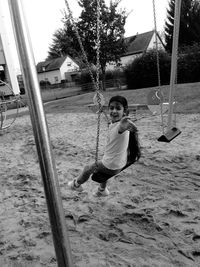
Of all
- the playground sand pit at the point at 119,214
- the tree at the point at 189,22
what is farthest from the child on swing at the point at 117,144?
the tree at the point at 189,22

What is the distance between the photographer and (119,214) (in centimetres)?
267

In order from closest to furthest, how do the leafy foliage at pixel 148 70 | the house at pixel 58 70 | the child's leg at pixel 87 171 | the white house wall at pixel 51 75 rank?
the child's leg at pixel 87 171
the leafy foliage at pixel 148 70
the house at pixel 58 70
the white house wall at pixel 51 75

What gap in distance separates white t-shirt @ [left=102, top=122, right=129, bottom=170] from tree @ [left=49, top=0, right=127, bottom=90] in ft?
Answer: 47.4

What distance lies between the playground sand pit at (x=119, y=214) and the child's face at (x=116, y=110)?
0.93 meters

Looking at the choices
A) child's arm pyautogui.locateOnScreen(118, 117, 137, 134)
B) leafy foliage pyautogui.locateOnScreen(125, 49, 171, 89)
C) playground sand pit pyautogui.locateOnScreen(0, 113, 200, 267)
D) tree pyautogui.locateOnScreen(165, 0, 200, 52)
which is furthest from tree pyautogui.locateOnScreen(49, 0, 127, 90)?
child's arm pyautogui.locateOnScreen(118, 117, 137, 134)

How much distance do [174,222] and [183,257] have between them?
467 mm

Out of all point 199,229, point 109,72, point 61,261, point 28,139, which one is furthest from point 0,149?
point 109,72

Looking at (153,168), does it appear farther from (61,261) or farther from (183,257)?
(61,261)

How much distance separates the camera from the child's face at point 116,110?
2447mm

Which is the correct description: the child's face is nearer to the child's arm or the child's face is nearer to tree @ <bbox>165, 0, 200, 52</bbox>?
the child's arm

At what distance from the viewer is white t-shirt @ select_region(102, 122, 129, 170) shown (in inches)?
98.7

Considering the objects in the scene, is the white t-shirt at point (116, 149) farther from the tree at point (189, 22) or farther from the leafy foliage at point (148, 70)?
the tree at point (189, 22)

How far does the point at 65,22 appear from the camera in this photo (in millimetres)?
16859

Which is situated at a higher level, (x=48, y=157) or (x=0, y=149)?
(x=48, y=157)
